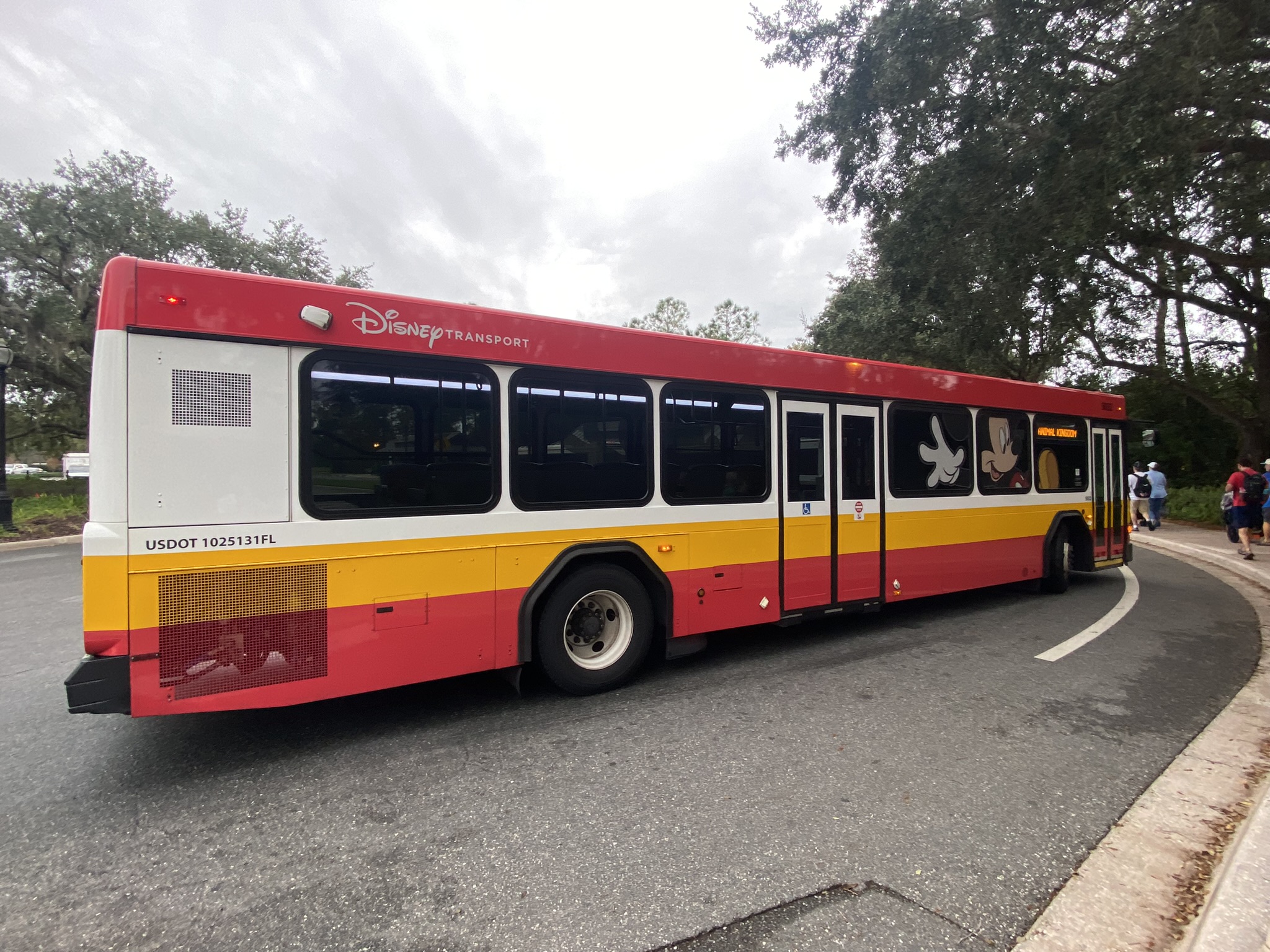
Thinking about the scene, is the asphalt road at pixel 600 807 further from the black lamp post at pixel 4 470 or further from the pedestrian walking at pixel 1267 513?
the black lamp post at pixel 4 470

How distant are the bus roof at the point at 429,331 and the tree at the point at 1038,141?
5.25 meters

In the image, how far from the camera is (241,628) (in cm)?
345

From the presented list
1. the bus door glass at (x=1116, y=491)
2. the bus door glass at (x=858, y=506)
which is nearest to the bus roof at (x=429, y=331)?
the bus door glass at (x=858, y=506)

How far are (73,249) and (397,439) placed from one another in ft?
72.4

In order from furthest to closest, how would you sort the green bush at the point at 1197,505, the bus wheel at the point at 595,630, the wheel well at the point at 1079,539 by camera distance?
the green bush at the point at 1197,505 → the wheel well at the point at 1079,539 → the bus wheel at the point at 595,630

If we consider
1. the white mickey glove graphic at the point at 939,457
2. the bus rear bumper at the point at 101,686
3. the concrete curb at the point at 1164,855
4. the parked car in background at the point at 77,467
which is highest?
the parked car in background at the point at 77,467

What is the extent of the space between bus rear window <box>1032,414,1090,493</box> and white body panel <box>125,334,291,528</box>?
8.33m

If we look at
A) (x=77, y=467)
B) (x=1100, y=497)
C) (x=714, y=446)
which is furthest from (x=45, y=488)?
(x=1100, y=497)

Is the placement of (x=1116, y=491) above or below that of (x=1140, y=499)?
above

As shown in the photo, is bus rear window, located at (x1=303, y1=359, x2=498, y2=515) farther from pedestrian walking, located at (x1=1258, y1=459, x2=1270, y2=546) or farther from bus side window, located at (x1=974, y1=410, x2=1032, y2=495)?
pedestrian walking, located at (x1=1258, y1=459, x2=1270, y2=546)

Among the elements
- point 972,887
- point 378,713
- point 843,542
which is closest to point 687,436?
point 843,542

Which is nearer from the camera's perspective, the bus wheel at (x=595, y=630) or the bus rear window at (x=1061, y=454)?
the bus wheel at (x=595, y=630)

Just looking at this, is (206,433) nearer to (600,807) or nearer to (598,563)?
(598,563)

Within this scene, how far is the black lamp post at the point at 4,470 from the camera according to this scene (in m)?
13.1
